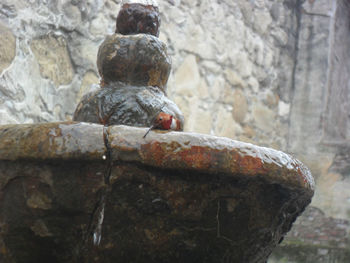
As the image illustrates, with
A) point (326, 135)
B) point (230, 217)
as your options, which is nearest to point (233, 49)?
point (326, 135)

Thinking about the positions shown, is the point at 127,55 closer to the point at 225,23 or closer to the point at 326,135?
the point at 225,23

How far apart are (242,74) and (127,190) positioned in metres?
3.54

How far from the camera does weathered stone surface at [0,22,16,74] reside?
7.98 feet

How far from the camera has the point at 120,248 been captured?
1132mm

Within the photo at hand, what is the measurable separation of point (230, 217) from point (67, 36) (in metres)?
1.99

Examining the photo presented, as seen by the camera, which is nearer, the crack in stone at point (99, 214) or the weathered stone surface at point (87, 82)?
the crack in stone at point (99, 214)

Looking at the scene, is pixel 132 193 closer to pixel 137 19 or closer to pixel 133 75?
pixel 133 75

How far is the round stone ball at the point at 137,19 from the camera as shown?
1.63 meters

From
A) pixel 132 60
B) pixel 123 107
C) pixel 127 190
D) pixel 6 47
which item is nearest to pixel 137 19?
pixel 132 60

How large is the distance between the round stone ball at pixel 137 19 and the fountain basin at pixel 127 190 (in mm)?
639

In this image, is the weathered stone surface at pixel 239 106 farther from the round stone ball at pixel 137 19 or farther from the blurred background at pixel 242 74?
the round stone ball at pixel 137 19

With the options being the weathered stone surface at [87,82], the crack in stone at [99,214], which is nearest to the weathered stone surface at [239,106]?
the weathered stone surface at [87,82]

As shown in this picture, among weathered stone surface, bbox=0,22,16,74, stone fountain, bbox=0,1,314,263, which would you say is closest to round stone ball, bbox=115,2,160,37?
stone fountain, bbox=0,1,314,263

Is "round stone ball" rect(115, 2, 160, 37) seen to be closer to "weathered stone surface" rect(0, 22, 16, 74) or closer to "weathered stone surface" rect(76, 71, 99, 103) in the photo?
"weathered stone surface" rect(0, 22, 16, 74)
